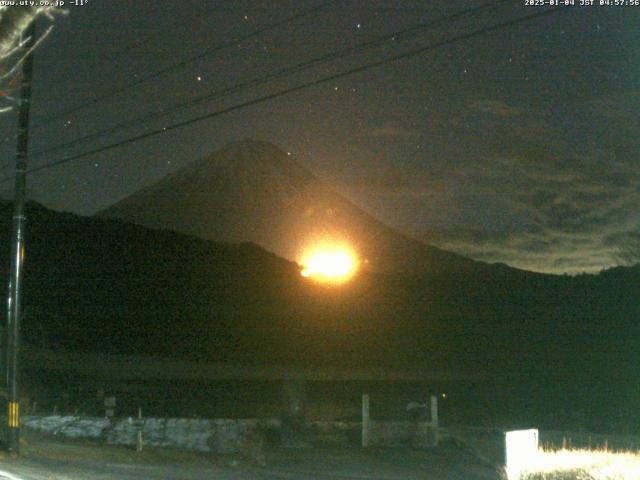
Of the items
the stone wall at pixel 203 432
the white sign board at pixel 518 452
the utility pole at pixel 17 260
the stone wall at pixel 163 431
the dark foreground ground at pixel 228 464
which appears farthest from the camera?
the stone wall at pixel 203 432

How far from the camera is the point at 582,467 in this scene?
42.7 ft

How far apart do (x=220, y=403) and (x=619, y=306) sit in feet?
122

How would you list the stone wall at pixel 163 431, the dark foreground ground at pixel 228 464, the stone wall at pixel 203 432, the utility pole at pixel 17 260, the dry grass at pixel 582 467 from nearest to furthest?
1. the dry grass at pixel 582 467
2. the dark foreground ground at pixel 228 464
3. the utility pole at pixel 17 260
4. the stone wall at pixel 163 431
5. the stone wall at pixel 203 432

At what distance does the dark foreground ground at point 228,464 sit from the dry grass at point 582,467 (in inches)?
140

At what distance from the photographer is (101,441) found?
24.6 m

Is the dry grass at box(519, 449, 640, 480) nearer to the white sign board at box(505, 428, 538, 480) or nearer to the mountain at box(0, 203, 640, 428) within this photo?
the white sign board at box(505, 428, 538, 480)

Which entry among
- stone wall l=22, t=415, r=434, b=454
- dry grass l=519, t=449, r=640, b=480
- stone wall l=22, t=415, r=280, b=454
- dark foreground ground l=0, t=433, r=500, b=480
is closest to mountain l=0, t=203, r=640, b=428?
stone wall l=22, t=415, r=434, b=454

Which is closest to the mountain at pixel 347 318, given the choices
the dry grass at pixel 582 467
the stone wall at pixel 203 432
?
the stone wall at pixel 203 432

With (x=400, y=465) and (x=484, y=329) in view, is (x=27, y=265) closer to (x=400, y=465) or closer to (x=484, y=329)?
(x=484, y=329)

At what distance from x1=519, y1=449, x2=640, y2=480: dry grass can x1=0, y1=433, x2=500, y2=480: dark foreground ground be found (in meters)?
3.55

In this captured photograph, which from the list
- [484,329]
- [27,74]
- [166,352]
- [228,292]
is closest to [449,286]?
[484,329]

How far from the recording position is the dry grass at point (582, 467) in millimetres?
12016

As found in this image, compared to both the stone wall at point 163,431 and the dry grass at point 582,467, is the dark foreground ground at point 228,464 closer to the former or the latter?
the stone wall at point 163,431

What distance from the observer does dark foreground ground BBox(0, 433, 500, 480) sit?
1551cm
